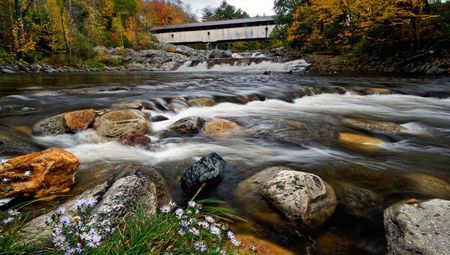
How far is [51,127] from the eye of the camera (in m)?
6.07

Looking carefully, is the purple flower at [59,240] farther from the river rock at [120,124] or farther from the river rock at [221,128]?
the river rock at [221,128]

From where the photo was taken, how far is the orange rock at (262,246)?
2.72 meters

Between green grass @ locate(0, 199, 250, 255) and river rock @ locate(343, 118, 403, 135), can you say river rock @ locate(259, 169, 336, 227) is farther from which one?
river rock @ locate(343, 118, 403, 135)

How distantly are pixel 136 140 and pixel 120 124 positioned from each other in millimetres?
696

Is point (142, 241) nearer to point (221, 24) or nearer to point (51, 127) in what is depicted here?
point (51, 127)

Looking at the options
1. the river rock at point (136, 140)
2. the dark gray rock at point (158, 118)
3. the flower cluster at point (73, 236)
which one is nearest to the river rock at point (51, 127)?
the river rock at point (136, 140)

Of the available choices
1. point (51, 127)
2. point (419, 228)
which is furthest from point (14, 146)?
point (419, 228)

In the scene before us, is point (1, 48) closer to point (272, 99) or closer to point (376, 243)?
point (272, 99)

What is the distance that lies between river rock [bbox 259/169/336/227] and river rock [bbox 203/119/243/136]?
9.56ft

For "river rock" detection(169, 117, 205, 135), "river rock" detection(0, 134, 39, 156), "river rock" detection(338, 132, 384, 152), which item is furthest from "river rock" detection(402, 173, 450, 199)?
"river rock" detection(0, 134, 39, 156)

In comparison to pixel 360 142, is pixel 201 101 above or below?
above

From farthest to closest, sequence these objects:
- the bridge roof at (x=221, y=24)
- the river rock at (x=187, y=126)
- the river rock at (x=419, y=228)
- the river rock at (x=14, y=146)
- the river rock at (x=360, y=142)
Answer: the bridge roof at (x=221, y=24) → the river rock at (x=187, y=126) → the river rock at (x=360, y=142) → the river rock at (x=14, y=146) → the river rock at (x=419, y=228)

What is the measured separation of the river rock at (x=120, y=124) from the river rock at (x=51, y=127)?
734 millimetres

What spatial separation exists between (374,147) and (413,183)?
1.63 meters
